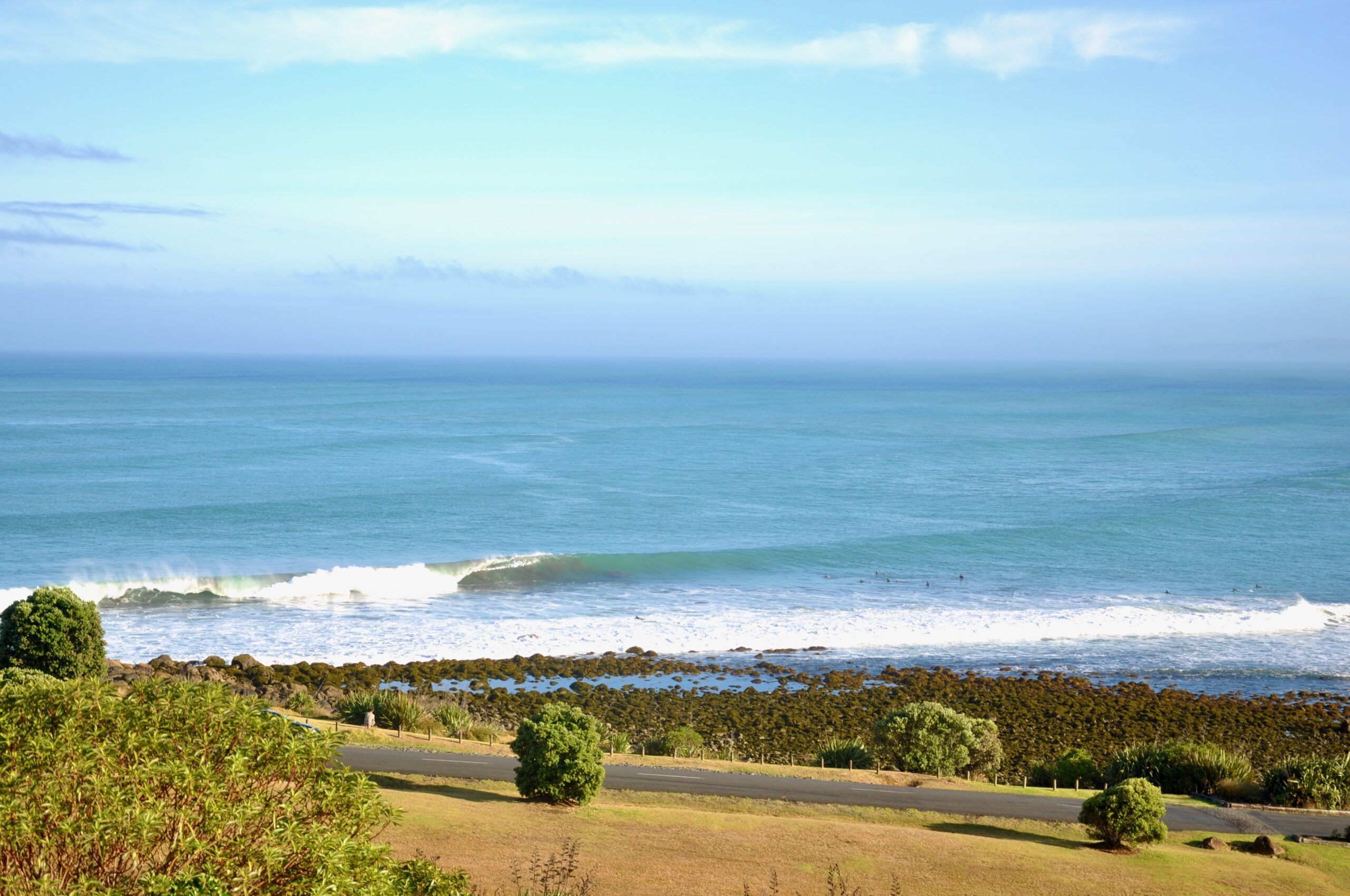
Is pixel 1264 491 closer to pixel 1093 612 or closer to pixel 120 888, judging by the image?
pixel 1093 612

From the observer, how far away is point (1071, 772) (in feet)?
93.1

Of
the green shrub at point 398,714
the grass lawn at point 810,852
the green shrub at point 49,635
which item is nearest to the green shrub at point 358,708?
the green shrub at point 398,714

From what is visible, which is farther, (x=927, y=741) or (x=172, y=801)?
(x=927, y=741)

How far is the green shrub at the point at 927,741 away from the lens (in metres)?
28.7

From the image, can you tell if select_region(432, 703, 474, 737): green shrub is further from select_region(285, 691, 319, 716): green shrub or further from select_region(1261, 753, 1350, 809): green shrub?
select_region(1261, 753, 1350, 809): green shrub

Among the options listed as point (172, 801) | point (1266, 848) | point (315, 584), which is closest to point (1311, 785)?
point (1266, 848)

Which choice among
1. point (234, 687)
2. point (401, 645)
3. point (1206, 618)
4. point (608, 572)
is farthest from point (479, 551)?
point (1206, 618)

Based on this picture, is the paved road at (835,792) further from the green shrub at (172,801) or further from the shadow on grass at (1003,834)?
the green shrub at (172,801)

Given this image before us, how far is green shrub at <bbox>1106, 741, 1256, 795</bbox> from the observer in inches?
1028

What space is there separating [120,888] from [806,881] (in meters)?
12.2

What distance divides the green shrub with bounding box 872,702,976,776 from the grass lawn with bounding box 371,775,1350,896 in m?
6.35

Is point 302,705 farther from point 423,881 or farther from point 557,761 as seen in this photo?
point 423,881

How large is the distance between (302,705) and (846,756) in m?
15.4

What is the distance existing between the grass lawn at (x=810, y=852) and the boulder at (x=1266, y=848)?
0.22 meters
